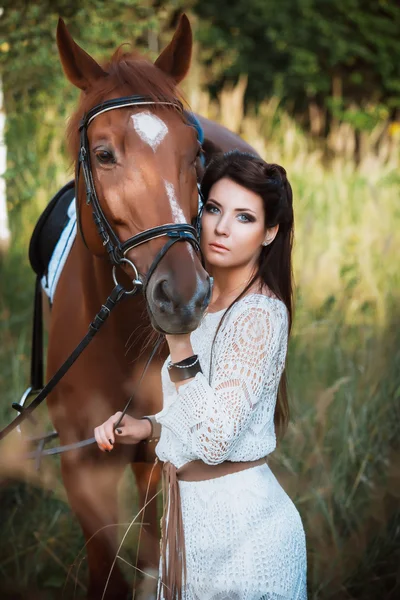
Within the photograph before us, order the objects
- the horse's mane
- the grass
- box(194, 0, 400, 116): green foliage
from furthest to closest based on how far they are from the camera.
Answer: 1. box(194, 0, 400, 116): green foliage
2. the grass
3. the horse's mane

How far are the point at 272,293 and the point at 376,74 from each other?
12.1m

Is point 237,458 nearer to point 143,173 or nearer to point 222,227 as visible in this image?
point 222,227

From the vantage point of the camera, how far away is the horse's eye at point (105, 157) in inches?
81.9

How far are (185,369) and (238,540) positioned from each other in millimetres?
457

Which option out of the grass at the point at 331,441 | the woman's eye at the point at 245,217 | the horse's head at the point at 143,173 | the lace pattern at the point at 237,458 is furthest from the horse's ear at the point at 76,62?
the grass at the point at 331,441

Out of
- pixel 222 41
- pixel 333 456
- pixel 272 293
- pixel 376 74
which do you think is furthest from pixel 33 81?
pixel 376 74

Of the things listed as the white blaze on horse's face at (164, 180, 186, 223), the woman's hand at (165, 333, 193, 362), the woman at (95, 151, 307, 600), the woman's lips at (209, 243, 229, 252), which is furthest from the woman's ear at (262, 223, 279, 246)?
the woman's hand at (165, 333, 193, 362)

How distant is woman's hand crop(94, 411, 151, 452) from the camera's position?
1940 mm

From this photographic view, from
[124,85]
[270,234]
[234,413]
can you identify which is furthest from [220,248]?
[124,85]

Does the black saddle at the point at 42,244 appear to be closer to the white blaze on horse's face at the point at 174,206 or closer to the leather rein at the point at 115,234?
the leather rein at the point at 115,234

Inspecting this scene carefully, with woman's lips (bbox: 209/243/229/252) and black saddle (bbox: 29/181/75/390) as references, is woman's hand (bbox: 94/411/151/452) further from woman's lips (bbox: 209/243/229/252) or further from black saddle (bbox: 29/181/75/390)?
black saddle (bbox: 29/181/75/390)

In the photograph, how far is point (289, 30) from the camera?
1240cm

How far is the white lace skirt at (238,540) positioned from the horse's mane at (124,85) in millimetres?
1140

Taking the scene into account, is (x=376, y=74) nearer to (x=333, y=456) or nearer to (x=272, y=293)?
(x=333, y=456)
